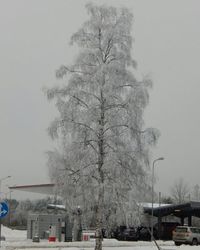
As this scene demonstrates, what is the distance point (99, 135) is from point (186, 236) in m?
25.3

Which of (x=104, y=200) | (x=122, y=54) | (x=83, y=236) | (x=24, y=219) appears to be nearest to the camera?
(x=104, y=200)

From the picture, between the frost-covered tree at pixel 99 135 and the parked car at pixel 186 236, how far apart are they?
76.1 feet

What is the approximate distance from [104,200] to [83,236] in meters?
23.9

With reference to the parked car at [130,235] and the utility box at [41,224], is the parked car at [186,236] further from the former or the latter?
the utility box at [41,224]

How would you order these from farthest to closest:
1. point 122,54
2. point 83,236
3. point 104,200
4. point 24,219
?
point 24,219
point 83,236
point 122,54
point 104,200

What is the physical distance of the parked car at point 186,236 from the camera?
4900 cm

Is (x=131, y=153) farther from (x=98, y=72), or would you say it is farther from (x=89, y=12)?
(x=89, y=12)

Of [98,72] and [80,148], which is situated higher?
[98,72]

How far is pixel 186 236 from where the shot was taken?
161 feet

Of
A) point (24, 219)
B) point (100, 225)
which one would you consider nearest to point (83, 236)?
point (100, 225)

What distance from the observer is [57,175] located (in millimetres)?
27250

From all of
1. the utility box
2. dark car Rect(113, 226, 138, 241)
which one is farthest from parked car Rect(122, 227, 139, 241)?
the utility box

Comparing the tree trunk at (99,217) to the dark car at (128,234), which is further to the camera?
the dark car at (128,234)

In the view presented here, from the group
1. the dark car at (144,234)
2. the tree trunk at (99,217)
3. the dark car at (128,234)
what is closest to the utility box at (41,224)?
the dark car at (128,234)
